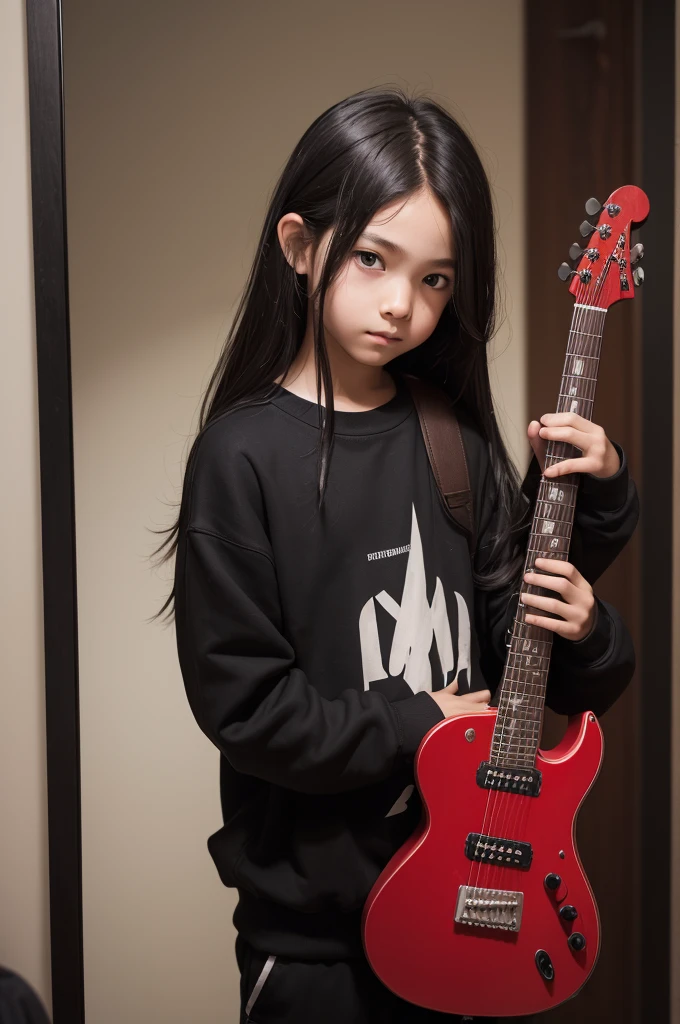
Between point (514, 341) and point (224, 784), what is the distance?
0.67 meters

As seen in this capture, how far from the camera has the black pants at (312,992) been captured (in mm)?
832

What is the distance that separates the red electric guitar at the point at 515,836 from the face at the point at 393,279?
0.12 meters

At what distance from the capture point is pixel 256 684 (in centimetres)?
77

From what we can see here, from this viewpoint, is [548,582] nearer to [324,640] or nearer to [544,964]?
[324,640]

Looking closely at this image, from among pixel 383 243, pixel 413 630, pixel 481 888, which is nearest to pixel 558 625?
pixel 413 630

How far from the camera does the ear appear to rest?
0.83 meters

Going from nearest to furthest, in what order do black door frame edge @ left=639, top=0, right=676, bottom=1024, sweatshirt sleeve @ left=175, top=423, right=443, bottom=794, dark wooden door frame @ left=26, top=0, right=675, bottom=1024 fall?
sweatshirt sleeve @ left=175, top=423, right=443, bottom=794 → dark wooden door frame @ left=26, top=0, right=675, bottom=1024 → black door frame edge @ left=639, top=0, right=676, bottom=1024

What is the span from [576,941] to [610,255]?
0.61 metres

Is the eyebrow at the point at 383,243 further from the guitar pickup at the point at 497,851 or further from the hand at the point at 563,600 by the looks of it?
the guitar pickup at the point at 497,851

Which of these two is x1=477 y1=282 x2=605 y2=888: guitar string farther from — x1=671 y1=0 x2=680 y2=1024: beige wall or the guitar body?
x1=671 y1=0 x2=680 y2=1024: beige wall

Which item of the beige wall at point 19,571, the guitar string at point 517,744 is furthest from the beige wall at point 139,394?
the guitar string at point 517,744

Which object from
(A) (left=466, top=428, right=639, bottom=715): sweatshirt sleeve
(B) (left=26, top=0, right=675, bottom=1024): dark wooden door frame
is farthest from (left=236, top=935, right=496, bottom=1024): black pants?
(A) (left=466, top=428, right=639, bottom=715): sweatshirt sleeve

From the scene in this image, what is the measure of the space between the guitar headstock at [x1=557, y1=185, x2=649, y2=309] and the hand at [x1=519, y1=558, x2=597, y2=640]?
0.24 m

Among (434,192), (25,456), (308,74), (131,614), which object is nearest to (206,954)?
(131,614)
